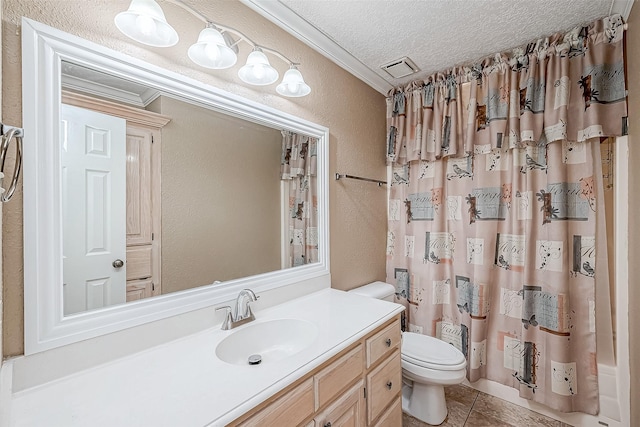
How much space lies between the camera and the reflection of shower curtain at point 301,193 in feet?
5.25

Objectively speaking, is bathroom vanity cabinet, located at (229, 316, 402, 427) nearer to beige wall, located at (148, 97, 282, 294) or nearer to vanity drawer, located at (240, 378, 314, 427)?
vanity drawer, located at (240, 378, 314, 427)

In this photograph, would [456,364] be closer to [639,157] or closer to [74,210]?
[639,157]

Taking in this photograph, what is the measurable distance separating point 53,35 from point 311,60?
123 centimetres

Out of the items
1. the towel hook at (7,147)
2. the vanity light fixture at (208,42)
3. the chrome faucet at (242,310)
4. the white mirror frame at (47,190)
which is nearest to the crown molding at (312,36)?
the vanity light fixture at (208,42)

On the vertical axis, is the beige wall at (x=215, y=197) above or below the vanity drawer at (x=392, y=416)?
above

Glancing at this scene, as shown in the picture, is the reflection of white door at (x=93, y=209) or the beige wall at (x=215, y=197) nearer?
the reflection of white door at (x=93, y=209)

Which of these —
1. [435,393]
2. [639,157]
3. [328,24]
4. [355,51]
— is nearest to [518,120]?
[639,157]

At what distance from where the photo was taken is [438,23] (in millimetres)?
1554

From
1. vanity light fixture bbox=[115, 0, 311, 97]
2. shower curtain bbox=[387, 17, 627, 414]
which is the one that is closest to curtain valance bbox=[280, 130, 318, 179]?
vanity light fixture bbox=[115, 0, 311, 97]

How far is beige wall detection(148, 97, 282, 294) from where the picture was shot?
1.13 meters

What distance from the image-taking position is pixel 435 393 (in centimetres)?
171

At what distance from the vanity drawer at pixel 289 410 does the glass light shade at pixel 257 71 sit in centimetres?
128

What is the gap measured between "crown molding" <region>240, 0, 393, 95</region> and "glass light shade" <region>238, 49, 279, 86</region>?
0.29 m

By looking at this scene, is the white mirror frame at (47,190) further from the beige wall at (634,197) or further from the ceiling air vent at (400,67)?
the beige wall at (634,197)
